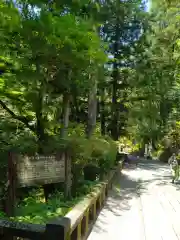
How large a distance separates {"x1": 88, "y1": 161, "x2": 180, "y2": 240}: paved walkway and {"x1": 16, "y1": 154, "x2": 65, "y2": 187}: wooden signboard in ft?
3.68

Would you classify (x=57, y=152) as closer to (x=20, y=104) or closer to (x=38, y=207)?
(x=38, y=207)

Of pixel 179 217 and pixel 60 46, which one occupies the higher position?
pixel 60 46

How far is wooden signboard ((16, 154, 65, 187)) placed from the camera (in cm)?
455

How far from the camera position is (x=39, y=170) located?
4883 millimetres

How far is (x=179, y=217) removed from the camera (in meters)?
5.97

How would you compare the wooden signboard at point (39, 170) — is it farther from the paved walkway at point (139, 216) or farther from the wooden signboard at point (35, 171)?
the paved walkway at point (139, 216)

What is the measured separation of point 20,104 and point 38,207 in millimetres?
3228

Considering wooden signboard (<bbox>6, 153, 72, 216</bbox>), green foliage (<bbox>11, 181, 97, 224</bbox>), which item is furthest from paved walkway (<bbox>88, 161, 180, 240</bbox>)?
wooden signboard (<bbox>6, 153, 72, 216</bbox>)

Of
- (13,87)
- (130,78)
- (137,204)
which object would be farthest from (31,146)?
(130,78)

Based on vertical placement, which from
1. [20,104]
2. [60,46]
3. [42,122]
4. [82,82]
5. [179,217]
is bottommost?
[179,217]

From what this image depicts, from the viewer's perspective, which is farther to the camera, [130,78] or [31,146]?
[130,78]

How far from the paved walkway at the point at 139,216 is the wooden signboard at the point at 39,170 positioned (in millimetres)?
1121

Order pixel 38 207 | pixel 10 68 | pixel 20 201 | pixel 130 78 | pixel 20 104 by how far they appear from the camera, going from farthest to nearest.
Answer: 1. pixel 130 78
2. pixel 20 104
3. pixel 10 68
4. pixel 20 201
5. pixel 38 207

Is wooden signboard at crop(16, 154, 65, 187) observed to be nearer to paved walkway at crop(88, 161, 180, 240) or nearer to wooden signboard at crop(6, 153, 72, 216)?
wooden signboard at crop(6, 153, 72, 216)
